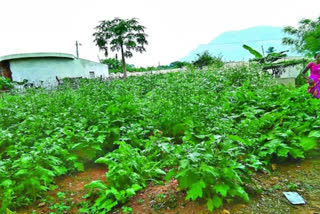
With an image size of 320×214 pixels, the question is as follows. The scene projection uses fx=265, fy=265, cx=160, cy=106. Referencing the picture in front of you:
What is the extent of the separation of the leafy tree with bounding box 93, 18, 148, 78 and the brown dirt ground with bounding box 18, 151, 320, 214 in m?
22.6

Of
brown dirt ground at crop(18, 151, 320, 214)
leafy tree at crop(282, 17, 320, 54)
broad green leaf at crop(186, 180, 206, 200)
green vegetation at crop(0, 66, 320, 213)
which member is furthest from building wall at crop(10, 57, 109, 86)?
broad green leaf at crop(186, 180, 206, 200)

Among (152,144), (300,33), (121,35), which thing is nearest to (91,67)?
(121,35)

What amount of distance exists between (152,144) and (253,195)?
49.8 inches

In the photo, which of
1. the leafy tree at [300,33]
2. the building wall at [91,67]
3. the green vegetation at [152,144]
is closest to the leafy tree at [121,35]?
the building wall at [91,67]

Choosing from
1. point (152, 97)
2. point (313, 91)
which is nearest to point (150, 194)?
point (152, 97)

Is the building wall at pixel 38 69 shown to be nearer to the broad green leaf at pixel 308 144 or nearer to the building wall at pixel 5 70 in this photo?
the building wall at pixel 5 70

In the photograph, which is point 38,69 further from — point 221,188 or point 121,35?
point 221,188

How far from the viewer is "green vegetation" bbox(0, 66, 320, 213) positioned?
2.39 meters

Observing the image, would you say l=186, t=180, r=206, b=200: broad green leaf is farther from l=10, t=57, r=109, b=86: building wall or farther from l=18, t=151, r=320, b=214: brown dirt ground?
l=10, t=57, r=109, b=86: building wall

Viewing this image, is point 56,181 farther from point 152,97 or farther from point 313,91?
point 313,91

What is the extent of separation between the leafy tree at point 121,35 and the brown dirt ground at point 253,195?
22.6 meters

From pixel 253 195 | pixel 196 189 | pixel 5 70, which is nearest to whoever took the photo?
pixel 196 189

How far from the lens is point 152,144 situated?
3230 mm

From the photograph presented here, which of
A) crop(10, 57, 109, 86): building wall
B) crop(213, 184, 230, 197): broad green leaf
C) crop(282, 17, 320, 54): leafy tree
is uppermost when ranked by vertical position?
crop(282, 17, 320, 54): leafy tree
